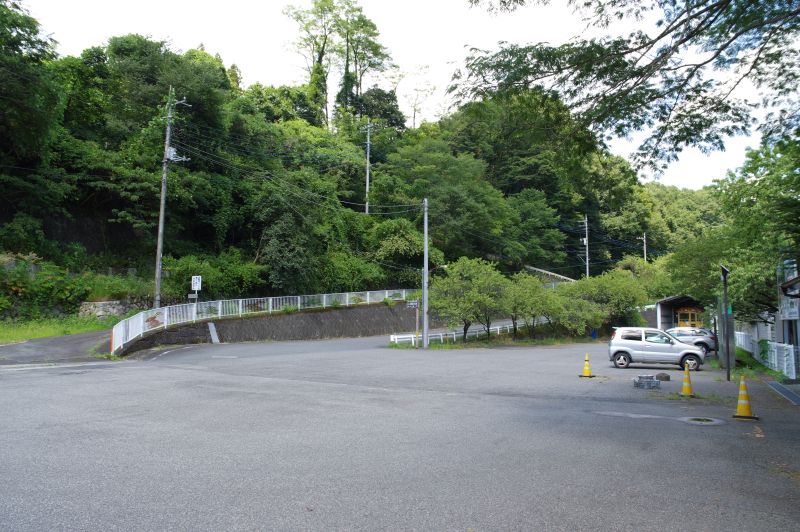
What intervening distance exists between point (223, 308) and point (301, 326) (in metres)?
6.25

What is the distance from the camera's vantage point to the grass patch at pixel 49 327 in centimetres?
2383

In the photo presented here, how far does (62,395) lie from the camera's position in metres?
11.4

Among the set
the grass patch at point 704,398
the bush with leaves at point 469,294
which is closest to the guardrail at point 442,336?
the bush with leaves at point 469,294

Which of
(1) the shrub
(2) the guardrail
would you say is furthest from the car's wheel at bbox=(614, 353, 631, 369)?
(1) the shrub

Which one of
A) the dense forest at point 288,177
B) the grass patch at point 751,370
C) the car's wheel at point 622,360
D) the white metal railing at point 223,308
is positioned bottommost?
the grass patch at point 751,370

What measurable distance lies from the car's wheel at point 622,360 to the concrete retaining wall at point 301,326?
760 inches

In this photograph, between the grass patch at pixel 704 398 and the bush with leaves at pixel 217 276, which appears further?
the bush with leaves at pixel 217 276

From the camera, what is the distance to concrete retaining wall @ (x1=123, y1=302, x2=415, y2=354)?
27888mm

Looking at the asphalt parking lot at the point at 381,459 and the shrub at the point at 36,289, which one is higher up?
the shrub at the point at 36,289

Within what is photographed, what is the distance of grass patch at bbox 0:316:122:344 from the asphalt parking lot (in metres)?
12.2

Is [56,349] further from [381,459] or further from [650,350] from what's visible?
[650,350]

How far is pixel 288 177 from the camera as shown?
Answer: 3900cm

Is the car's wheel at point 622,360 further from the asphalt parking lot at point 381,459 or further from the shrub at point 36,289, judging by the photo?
the shrub at point 36,289

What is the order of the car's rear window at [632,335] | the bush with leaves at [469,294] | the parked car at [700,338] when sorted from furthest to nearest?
the bush with leaves at [469,294] → the parked car at [700,338] → the car's rear window at [632,335]
